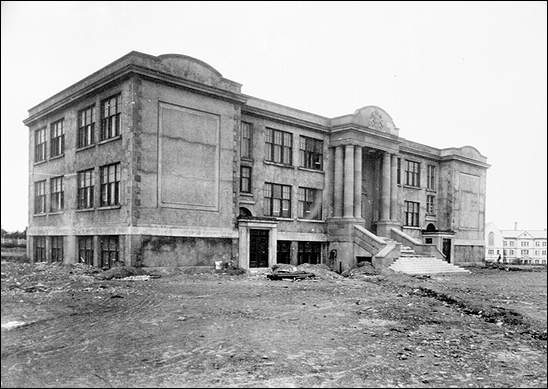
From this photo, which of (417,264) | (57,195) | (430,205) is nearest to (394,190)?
(430,205)

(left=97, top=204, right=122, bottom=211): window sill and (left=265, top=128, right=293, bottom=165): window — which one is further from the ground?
(left=265, top=128, right=293, bottom=165): window

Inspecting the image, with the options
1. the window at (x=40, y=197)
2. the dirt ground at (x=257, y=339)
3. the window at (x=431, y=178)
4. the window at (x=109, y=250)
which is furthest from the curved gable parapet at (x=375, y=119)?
the window at (x=40, y=197)

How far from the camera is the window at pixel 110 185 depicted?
902 inches

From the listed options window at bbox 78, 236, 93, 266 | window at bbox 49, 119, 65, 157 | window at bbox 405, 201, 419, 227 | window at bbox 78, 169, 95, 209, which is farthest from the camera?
window at bbox 405, 201, 419, 227

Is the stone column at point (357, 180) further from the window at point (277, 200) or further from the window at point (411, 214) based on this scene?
the window at point (411, 214)

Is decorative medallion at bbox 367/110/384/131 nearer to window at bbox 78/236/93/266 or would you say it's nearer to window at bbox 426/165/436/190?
window at bbox 426/165/436/190

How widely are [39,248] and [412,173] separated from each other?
98.1 feet

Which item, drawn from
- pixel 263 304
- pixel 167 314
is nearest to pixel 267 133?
pixel 263 304

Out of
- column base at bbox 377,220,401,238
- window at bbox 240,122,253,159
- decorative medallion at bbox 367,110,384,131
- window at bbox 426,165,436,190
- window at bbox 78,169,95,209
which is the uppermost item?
decorative medallion at bbox 367,110,384,131

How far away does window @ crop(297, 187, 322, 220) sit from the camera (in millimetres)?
32406

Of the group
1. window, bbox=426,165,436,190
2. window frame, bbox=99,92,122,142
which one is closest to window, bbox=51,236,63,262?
window frame, bbox=99,92,122,142

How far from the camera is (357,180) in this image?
33156 millimetres

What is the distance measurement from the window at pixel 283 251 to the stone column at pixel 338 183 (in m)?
4.54

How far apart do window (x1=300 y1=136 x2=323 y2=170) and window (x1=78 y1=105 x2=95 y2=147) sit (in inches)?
543
